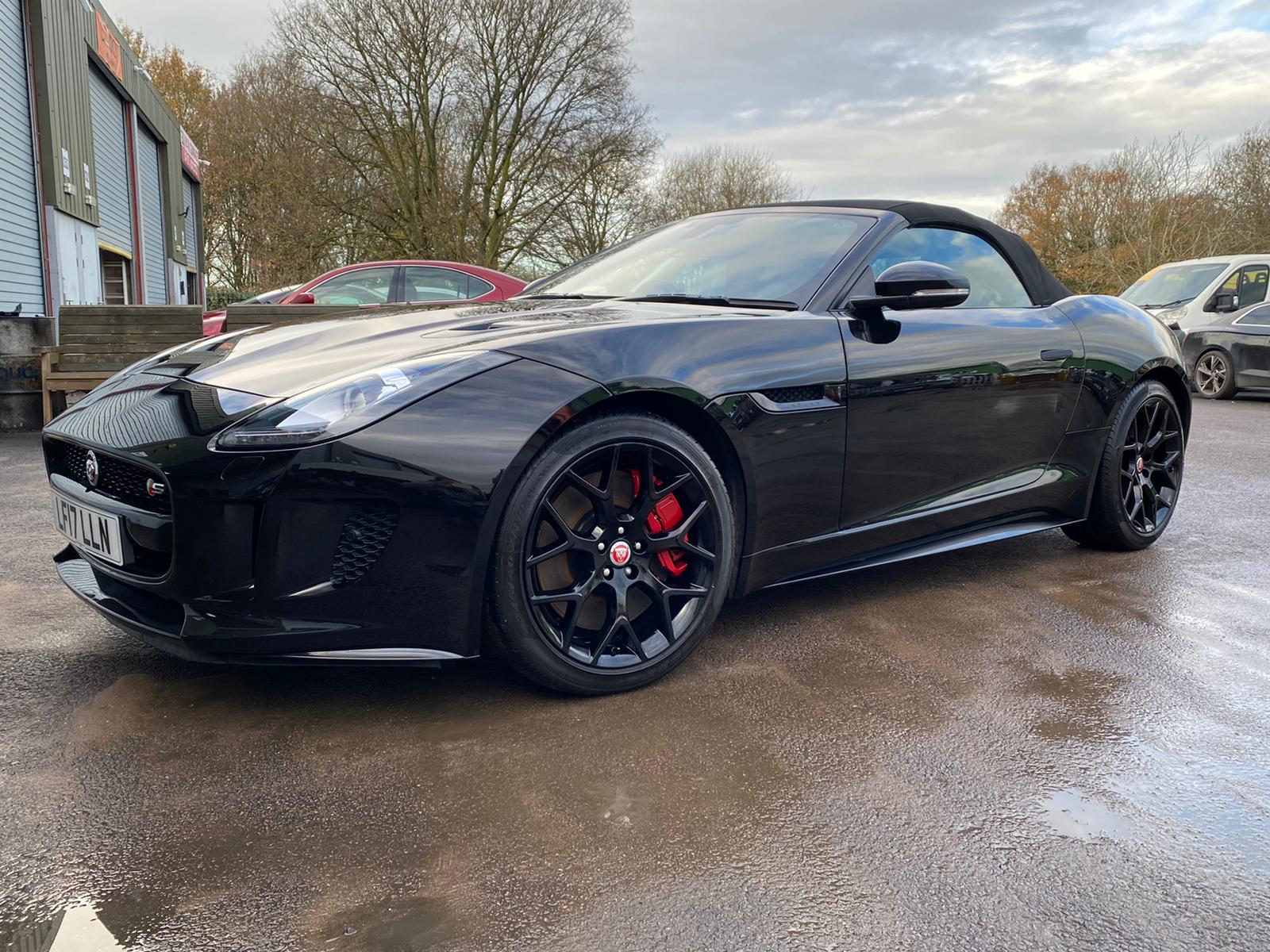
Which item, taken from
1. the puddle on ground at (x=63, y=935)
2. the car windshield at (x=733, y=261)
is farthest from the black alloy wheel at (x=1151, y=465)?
the puddle on ground at (x=63, y=935)

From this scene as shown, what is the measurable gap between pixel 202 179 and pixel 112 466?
32982 millimetres

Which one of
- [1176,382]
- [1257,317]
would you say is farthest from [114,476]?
[1257,317]

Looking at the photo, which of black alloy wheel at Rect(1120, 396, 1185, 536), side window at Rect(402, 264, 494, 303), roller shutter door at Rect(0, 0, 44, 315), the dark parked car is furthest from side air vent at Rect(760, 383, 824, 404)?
roller shutter door at Rect(0, 0, 44, 315)

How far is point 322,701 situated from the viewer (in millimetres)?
2449

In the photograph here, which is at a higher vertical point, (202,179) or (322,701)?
(202,179)

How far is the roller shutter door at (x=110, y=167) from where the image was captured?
1880 centimetres

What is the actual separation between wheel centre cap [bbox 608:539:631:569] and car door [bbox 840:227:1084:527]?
79 cm

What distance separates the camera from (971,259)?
356 cm

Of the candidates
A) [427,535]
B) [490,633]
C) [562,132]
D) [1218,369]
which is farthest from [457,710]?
[562,132]

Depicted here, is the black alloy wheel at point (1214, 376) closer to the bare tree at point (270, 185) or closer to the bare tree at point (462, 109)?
the bare tree at point (462, 109)

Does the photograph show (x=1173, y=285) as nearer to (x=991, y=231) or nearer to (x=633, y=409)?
(x=991, y=231)

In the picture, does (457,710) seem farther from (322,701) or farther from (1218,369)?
(1218,369)

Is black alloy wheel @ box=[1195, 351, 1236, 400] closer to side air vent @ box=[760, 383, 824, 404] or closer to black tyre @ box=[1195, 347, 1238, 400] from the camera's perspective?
black tyre @ box=[1195, 347, 1238, 400]

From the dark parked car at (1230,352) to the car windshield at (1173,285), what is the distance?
1.87ft
